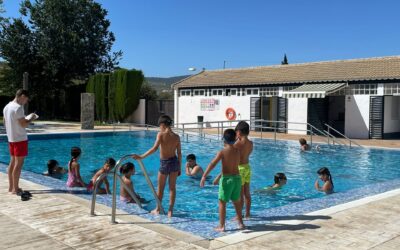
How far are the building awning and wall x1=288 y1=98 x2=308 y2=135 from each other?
3.67 feet

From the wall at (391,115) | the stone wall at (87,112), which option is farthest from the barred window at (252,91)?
the stone wall at (87,112)

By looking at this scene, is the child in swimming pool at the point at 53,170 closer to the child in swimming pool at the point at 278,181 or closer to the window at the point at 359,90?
the child in swimming pool at the point at 278,181

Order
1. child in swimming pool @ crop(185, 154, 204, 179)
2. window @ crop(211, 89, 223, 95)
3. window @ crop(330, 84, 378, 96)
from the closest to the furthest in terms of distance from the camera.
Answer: child in swimming pool @ crop(185, 154, 204, 179) → window @ crop(330, 84, 378, 96) → window @ crop(211, 89, 223, 95)

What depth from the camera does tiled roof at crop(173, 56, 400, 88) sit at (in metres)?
24.6

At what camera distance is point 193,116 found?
111 ft

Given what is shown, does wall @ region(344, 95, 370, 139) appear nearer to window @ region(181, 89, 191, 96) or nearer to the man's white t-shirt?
window @ region(181, 89, 191, 96)

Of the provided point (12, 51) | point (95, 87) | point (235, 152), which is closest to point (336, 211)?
point (235, 152)

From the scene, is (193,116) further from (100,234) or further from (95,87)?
(100,234)

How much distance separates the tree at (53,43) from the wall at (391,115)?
2746 cm

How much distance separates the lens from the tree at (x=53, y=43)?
1549 inches

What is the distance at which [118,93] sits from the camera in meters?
35.5

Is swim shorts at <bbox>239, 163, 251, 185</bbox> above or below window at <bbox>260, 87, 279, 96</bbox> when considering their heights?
below

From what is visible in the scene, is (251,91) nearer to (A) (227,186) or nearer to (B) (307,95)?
(B) (307,95)

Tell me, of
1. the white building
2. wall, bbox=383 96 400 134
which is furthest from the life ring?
wall, bbox=383 96 400 134
